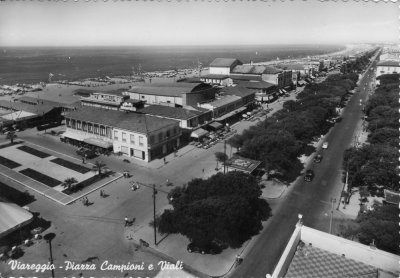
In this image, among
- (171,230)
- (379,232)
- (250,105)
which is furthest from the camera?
(250,105)

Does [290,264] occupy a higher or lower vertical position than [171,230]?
higher

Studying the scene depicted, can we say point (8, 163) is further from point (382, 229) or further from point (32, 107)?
point (382, 229)

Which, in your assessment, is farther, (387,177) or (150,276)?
(387,177)

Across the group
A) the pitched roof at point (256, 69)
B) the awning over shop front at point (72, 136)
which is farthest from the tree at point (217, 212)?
the pitched roof at point (256, 69)

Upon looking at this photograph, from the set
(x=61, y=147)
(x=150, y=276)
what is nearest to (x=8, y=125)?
(x=61, y=147)

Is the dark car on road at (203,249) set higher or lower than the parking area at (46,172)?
lower

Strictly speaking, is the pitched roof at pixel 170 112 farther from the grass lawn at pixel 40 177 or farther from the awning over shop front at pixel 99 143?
the grass lawn at pixel 40 177

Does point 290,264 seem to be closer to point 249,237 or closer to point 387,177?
point 249,237

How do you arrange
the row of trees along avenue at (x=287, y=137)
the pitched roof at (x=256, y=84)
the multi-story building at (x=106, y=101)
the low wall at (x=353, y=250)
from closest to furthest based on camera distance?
the low wall at (x=353, y=250), the row of trees along avenue at (x=287, y=137), the multi-story building at (x=106, y=101), the pitched roof at (x=256, y=84)
